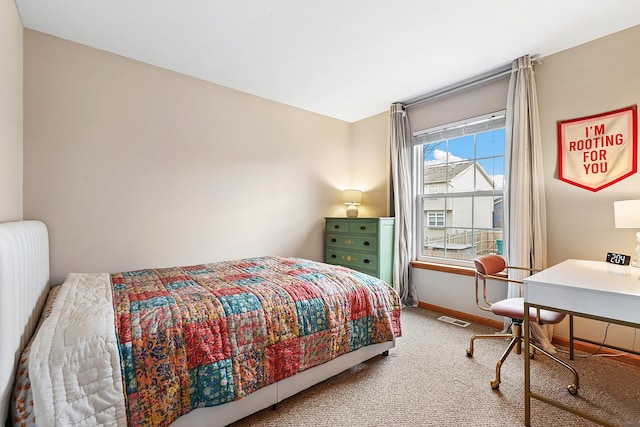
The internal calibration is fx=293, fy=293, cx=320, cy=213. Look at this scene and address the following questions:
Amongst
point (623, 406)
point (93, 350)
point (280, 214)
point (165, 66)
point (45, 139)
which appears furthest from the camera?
point (280, 214)

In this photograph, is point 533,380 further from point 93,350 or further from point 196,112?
point 196,112

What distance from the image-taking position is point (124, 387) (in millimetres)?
1227

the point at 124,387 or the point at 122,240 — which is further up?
the point at 122,240

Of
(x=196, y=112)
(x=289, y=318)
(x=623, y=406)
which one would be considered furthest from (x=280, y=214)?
(x=623, y=406)

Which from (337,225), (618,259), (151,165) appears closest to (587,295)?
(618,259)

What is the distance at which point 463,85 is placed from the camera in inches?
124

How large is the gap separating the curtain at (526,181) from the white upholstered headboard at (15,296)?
332cm

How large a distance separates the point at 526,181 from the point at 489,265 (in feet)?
2.90

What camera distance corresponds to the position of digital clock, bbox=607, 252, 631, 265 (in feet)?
6.84

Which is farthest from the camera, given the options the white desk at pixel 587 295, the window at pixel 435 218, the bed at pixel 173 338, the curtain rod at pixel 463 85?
the window at pixel 435 218

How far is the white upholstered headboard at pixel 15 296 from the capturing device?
38.9 inches

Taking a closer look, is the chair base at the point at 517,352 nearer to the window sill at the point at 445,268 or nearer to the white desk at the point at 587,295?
the white desk at the point at 587,295

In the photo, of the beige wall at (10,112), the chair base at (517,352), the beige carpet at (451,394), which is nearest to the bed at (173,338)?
the beige carpet at (451,394)

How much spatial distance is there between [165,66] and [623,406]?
4.33 metres
